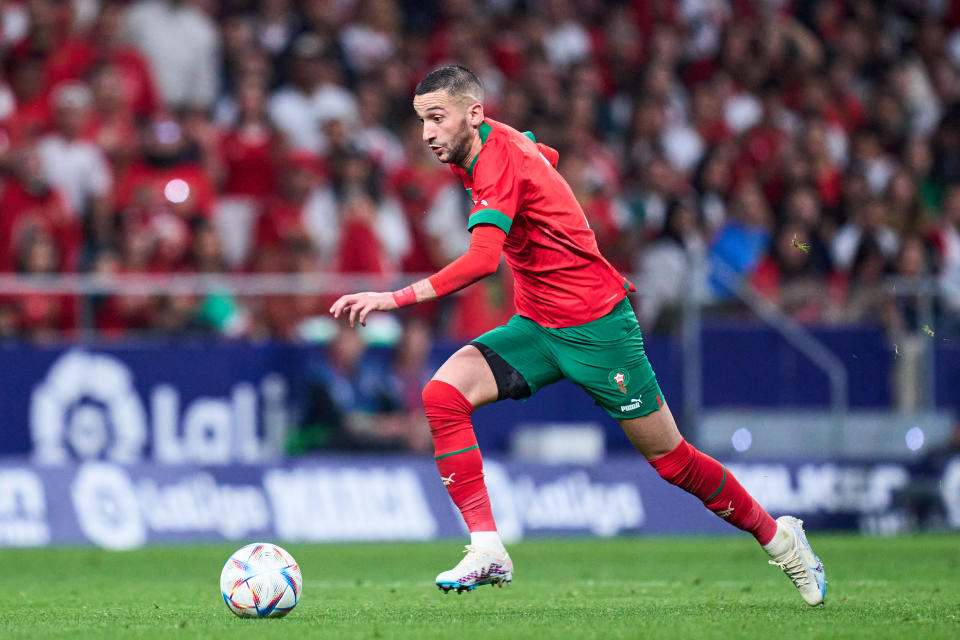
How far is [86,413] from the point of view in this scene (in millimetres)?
12273

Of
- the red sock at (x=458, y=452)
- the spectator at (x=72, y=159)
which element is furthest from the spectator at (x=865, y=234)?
the red sock at (x=458, y=452)

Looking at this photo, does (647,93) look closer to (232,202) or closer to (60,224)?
(232,202)

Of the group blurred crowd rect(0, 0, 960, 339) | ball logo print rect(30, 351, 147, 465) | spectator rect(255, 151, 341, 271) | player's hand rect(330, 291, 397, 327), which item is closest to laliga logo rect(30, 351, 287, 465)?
ball logo print rect(30, 351, 147, 465)

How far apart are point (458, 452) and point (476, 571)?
56 centimetres

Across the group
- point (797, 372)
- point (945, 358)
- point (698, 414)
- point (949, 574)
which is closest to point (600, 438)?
point (698, 414)

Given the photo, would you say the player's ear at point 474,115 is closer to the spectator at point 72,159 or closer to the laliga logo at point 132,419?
→ the laliga logo at point 132,419

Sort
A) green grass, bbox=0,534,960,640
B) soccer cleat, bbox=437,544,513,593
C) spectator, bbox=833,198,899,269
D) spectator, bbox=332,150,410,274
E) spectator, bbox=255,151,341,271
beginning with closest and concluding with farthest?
green grass, bbox=0,534,960,640 → soccer cleat, bbox=437,544,513,593 → spectator, bbox=255,151,341,271 → spectator, bbox=332,150,410,274 → spectator, bbox=833,198,899,269

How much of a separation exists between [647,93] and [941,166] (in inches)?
138

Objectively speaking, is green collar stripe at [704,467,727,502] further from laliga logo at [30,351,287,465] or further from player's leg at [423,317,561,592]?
laliga logo at [30,351,287,465]

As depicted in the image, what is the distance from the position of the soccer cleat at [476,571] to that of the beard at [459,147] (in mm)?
1764

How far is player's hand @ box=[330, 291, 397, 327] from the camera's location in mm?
6332

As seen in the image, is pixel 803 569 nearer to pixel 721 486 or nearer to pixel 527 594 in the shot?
pixel 721 486

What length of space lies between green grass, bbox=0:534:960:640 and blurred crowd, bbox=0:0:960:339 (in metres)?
2.39

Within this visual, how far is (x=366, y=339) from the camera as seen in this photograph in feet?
42.1
